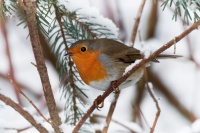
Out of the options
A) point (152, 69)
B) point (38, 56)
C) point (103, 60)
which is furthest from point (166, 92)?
point (38, 56)

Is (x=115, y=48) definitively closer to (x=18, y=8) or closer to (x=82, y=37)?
(x=82, y=37)

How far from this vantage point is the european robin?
163cm

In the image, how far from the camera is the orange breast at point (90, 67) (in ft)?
5.39

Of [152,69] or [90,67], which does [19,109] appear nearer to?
[90,67]

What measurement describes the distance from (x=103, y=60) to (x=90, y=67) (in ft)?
0.22

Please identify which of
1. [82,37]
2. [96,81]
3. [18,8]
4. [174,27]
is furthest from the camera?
[174,27]

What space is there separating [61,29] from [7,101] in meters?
0.36

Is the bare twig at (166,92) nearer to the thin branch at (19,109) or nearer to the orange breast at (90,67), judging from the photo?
the orange breast at (90,67)

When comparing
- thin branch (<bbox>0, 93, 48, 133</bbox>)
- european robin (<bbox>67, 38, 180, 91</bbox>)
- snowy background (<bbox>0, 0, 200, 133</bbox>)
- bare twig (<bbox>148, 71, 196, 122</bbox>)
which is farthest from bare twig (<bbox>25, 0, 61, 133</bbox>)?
bare twig (<bbox>148, 71, 196, 122</bbox>)

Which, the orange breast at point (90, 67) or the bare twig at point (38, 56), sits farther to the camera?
the orange breast at point (90, 67)

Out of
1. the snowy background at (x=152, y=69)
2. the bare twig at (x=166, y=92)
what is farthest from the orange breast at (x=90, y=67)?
the bare twig at (x=166, y=92)

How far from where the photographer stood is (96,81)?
1631mm

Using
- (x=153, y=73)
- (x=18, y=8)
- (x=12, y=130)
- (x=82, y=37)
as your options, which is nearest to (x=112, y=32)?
(x=82, y=37)

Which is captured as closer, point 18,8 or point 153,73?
point 18,8
